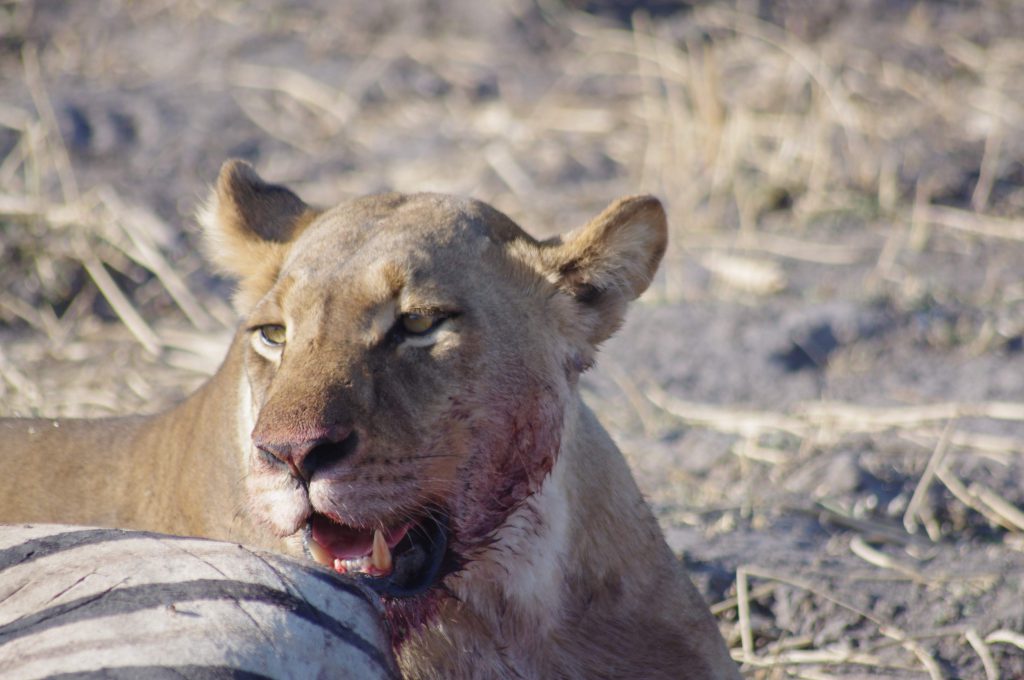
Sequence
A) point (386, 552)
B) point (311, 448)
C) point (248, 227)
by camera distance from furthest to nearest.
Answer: point (248, 227)
point (386, 552)
point (311, 448)

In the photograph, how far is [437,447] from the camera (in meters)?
2.50

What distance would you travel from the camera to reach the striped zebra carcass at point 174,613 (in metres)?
1.93

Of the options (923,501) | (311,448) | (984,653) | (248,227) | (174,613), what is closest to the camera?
(174,613)

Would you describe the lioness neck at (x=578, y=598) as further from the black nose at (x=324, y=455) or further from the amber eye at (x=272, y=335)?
the amber eye at (x=272, y=335)

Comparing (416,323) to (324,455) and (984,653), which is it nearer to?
(324,455)

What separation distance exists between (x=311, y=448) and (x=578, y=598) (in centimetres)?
81

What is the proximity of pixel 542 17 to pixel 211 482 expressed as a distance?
6372 mm

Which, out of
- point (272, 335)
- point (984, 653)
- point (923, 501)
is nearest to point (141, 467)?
point (272, 335)

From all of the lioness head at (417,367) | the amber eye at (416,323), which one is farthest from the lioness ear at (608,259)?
the amber eye at (416,323)

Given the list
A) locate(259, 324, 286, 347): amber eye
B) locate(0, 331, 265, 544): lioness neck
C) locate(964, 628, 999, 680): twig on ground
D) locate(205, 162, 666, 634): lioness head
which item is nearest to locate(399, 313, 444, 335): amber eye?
locate(205, 162, 666, 634): lioness head

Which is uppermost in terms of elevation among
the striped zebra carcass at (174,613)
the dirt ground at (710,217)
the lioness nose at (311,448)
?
the lioness nose at (311,448)

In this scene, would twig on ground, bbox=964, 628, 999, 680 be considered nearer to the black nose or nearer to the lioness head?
the lioness head

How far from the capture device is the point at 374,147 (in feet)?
24.7

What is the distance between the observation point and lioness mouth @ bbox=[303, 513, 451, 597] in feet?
7.89
